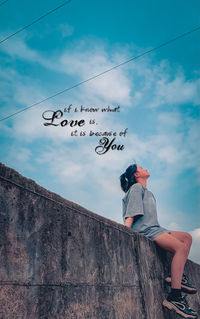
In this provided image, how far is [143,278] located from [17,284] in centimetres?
180

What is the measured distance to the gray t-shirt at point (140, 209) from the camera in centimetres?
338

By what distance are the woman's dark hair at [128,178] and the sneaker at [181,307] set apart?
1609 mm

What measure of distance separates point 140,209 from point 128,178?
75 centimetres

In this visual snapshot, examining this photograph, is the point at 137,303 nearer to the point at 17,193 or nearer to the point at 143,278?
the point at 143,278

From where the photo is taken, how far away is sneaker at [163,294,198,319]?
2775mm

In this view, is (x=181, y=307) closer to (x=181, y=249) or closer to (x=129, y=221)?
(x=181, y=249)

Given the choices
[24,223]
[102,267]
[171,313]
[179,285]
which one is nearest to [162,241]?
[179,285]

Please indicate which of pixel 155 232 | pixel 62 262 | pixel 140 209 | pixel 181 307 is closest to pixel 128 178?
pixel 140 209

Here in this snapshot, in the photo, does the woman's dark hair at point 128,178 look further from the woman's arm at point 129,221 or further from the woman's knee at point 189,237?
the woman's knee at point 189,237

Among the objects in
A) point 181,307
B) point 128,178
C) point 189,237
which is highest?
point 128,178

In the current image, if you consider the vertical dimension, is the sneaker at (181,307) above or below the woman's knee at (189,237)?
below

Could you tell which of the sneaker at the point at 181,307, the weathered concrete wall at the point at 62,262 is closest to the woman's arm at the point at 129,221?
the weathered concrete wall at the point at 62,262

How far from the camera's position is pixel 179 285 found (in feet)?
10.0

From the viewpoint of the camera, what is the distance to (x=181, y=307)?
2826 mm
